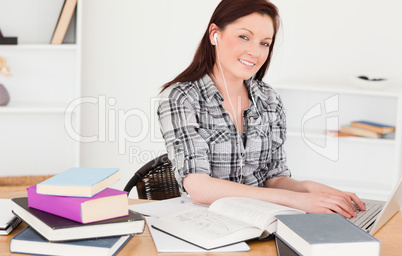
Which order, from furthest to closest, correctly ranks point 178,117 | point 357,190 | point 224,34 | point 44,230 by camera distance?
point 357,190 < point 224,34 < point 178,117 < point 44,230

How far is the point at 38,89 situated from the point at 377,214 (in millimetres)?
2466

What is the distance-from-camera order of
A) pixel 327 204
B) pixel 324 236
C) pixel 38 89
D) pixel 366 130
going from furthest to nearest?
pixel 366 130, pixel 38 89, pixel 327 204, pixel 324 236

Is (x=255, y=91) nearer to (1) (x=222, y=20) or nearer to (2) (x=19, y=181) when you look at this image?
(1) (x=222, y=20)

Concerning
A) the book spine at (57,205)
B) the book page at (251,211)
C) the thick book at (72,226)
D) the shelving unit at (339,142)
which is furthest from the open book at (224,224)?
the shelving unit at (339,142)

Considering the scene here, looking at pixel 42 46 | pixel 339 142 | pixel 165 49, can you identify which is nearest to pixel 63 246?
pixel 42 46

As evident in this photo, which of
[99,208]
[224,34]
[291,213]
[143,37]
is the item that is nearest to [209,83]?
[224,34]

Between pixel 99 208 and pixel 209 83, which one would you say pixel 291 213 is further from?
pixel 209 83

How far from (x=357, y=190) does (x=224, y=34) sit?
77.1 inches

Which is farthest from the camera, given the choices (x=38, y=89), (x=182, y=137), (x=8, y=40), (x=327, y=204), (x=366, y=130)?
(x=366, y=130)

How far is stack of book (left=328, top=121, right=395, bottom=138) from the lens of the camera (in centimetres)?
345

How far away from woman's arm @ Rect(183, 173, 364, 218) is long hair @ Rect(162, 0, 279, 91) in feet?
1.47

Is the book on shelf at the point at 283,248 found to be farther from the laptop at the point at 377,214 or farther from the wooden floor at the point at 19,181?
the wooden floor at the point at 19,181

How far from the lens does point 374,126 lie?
3.47m

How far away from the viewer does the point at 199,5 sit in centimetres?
362
